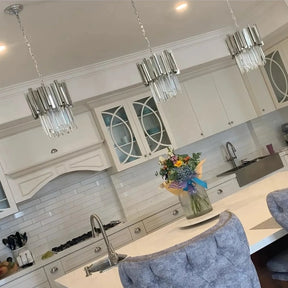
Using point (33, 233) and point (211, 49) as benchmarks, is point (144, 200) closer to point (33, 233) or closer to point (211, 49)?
point (33, 233)

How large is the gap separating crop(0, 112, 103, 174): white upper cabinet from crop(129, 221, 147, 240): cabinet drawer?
3.22ft

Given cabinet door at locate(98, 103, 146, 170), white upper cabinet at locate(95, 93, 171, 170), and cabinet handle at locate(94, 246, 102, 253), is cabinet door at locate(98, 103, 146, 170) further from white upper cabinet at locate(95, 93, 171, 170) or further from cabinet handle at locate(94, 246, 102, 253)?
cabinet handle at locate(94, 246, 102, 253)

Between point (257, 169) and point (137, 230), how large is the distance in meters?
1.69

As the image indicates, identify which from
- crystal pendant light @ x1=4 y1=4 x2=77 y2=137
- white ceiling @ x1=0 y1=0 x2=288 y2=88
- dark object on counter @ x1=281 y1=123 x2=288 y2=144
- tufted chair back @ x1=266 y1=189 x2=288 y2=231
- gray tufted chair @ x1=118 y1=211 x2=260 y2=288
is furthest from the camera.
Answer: dark object on counter @ x1=281 y1=123 x2=288 y2=144

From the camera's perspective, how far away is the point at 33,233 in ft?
13.7

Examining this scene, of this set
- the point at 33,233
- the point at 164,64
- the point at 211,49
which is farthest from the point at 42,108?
the point at 211,49

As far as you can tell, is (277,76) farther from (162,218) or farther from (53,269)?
(53,269)

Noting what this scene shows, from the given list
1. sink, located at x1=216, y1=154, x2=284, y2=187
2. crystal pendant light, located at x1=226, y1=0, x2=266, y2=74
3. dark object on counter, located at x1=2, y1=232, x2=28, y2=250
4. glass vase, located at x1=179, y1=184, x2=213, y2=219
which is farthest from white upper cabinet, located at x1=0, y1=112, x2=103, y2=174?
crystal pendant light, located at x1=226, y1=0, x2=266, y2=74

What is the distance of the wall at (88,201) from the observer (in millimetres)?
4180

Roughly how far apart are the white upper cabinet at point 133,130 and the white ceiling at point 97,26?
0.61 meters

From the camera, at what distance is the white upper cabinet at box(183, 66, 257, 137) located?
484 cm

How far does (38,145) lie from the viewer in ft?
13.1

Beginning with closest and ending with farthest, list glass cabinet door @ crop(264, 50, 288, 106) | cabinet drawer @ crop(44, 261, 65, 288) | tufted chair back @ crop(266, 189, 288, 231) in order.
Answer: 1. tufted chair back @ crop(266, 189, 288, 231)
2. cabinet drawer @ crop(44, 261, 65, 288)
3. glass cabinet door @ crop(264, 50, 288, 106)

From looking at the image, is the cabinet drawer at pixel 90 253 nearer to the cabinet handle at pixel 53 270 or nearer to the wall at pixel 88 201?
the cabinet handle at pixel 53 270
